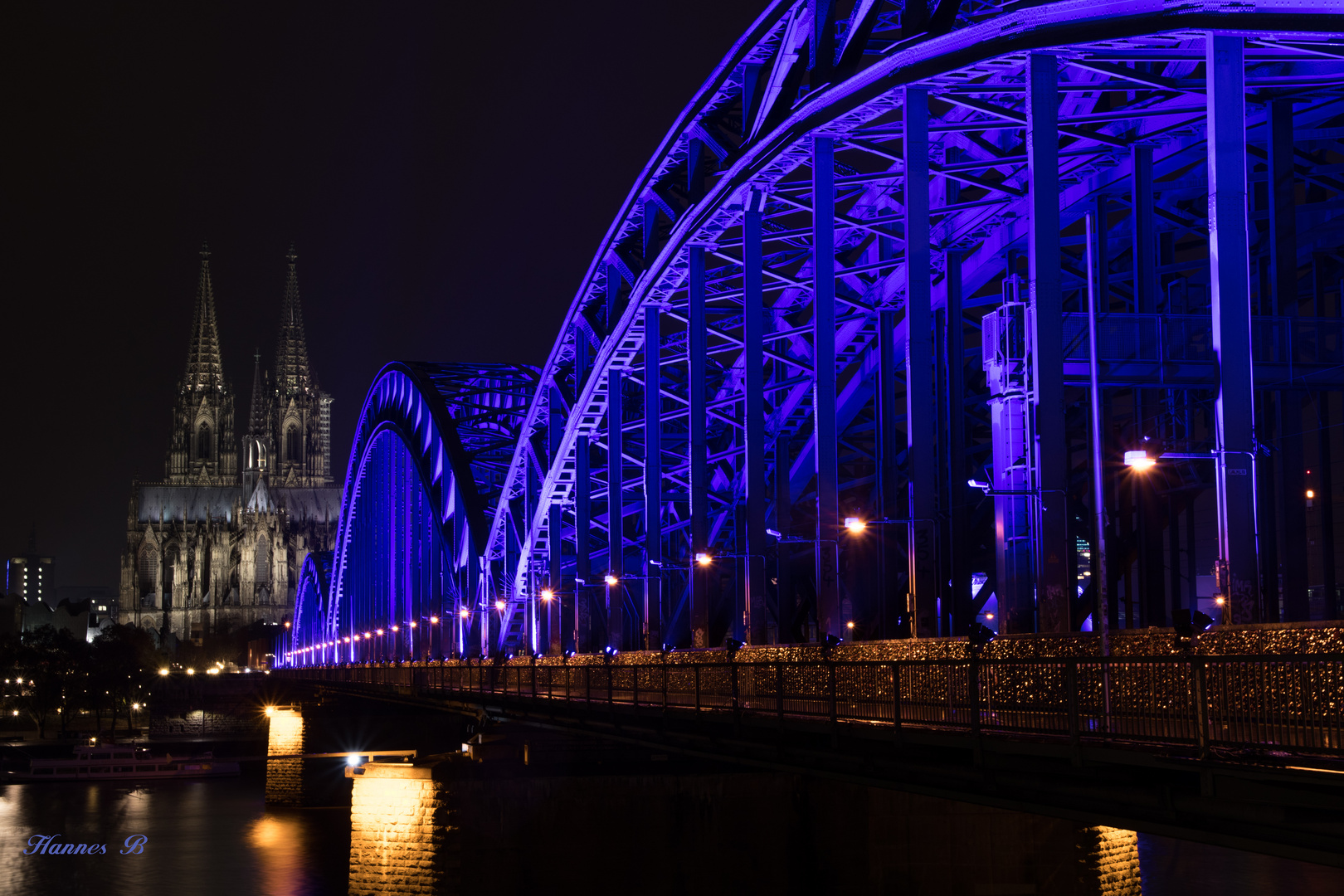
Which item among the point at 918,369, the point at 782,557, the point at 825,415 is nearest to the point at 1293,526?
the point at 918,369

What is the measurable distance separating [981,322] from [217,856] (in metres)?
47.1

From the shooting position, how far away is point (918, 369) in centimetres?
2734

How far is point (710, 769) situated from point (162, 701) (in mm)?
108894

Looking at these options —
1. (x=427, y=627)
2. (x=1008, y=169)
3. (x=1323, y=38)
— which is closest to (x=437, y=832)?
(x=1008, y=169)

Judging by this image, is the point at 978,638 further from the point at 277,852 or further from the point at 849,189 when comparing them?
the point at 277,852

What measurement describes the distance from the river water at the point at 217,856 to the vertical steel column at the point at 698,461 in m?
18.8

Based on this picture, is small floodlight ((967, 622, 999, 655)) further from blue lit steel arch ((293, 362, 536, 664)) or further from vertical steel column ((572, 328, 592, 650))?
blue lit steel arch ((293, 362, 536, 664))

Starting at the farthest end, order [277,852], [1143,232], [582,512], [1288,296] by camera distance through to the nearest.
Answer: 1. [277,852]
2. [582,512]
3. [1143,232]
4. [1288,296]

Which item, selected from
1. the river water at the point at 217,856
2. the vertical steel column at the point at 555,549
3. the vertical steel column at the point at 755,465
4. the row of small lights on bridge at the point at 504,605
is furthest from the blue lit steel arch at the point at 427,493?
the vertical steel column at the point at 755,465

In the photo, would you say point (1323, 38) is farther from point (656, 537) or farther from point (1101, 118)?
point (656, 537)

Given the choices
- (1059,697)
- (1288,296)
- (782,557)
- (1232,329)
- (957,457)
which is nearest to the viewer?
(1059,697)

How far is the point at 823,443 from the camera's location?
32188 millimetres

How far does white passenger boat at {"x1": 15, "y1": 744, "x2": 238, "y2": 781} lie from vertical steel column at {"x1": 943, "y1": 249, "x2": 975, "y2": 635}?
276 feet

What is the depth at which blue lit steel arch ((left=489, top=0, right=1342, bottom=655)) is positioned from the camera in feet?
86.2
